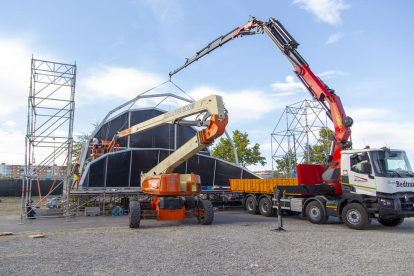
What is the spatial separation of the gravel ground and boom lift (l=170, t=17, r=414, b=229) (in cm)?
99

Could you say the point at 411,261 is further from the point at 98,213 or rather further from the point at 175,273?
the point at 98,213

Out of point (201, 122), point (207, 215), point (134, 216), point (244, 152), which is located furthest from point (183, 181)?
point (244, 152)

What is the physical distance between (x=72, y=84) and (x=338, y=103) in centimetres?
1293

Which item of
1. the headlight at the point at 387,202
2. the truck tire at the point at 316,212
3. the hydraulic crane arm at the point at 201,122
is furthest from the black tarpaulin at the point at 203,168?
the headlight at the point at 387,202

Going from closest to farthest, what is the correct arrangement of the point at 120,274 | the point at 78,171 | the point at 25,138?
the point at 120,274 < the point at 25,138 < the point at 78,171

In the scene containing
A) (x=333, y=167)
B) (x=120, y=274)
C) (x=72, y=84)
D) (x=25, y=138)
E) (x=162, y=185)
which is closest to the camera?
(x=120, y=274)

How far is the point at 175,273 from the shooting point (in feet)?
18.7

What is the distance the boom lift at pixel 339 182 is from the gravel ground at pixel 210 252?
99cm

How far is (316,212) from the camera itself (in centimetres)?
1253

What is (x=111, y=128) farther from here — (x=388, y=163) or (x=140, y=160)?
(x=388, y=163)

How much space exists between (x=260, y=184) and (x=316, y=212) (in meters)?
4.03

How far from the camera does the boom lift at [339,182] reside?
10.6 metres

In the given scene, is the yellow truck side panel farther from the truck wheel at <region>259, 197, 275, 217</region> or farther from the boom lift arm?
the boom lift arm

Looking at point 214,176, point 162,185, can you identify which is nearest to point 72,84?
point 162,185
